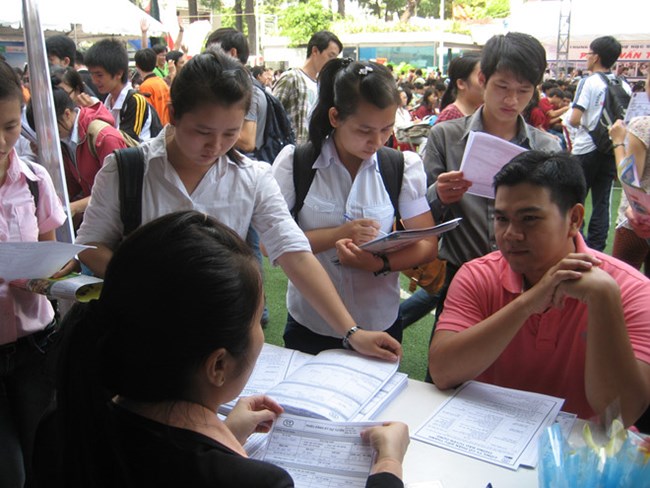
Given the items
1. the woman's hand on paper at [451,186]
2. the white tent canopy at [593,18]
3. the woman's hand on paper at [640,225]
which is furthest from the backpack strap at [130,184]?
the white tent canopy at [593,18]

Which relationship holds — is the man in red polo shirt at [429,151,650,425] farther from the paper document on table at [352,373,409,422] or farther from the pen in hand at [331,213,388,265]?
the pen in hand at [331,213,388,265]

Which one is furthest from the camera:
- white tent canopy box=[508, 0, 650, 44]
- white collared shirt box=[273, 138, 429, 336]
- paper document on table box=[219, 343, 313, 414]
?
white tent canopy box=[508, 0, 650, 44]

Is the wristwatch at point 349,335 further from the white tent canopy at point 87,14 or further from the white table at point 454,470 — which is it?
the white tent canopy at point 87,14

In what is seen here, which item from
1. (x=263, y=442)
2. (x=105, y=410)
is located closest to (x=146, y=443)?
(x=105, y=410)

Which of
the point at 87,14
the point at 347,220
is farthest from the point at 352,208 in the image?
the point at 87,14

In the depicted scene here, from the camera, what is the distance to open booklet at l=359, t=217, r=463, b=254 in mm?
1688

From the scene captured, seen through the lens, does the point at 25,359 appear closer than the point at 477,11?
Yes

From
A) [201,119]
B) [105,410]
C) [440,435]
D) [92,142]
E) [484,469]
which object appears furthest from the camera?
[92,142]

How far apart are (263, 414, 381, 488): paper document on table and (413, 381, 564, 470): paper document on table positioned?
18cm

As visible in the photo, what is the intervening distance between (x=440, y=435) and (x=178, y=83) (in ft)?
3.43

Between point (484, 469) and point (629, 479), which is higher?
point (629, 479)

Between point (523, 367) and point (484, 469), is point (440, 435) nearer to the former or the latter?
point (484, 469)

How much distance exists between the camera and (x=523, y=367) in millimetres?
1588

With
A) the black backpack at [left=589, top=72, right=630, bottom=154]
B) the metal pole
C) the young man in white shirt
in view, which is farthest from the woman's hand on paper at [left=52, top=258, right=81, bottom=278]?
the black backpack at [left=589, top=72, right=630, bottom=154]
